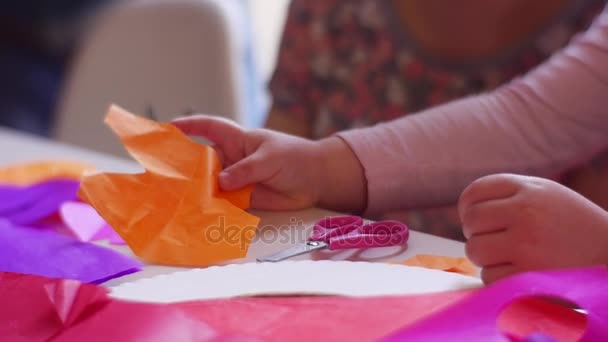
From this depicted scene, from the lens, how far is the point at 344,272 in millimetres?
515

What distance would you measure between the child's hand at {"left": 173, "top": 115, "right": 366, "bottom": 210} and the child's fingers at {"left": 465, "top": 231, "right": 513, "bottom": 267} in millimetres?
190

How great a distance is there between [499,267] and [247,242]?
0.19m

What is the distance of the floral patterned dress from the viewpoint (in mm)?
929

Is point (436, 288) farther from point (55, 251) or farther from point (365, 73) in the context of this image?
point (365, 73)

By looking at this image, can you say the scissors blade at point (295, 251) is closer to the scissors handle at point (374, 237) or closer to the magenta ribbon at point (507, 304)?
the scissors handle at point (374, 237)

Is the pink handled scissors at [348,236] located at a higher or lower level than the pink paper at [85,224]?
higher

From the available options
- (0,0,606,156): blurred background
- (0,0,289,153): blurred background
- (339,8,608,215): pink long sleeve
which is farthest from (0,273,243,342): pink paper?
(0,0,289,153): blurred background

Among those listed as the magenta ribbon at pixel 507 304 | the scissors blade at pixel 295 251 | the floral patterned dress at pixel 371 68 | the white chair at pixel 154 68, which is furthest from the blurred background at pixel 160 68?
the magenta ribbon at pixel 507 304

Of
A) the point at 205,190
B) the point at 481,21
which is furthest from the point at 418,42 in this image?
the point at 205,190

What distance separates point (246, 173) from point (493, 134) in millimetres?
222

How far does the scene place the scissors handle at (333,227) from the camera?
1.94 feet

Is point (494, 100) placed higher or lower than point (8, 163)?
higher

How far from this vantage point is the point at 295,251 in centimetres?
57

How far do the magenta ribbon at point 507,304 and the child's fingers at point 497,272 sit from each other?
30 millimetres
